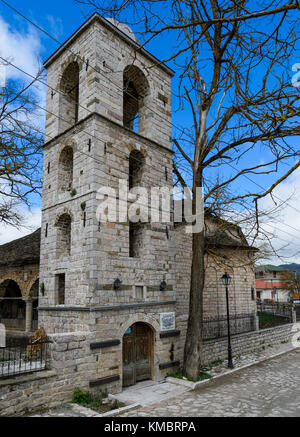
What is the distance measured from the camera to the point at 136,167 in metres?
11.6

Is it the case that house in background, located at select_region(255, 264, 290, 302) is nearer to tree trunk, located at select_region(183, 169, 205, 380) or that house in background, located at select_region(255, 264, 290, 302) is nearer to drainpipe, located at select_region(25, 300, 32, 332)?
drainpipe, located at select_region(25, 300, 32, 332)

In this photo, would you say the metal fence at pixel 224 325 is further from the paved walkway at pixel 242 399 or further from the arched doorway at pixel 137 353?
the arched doorway at pixel 137 353

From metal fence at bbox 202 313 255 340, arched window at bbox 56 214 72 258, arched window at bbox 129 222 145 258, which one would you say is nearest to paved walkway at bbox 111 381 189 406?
arched window at bbox 129 222 145 258

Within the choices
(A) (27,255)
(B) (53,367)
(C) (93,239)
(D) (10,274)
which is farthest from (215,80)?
(D) (10,274)

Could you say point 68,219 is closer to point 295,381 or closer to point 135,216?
point 135,216

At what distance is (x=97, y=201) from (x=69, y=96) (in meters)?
5.02

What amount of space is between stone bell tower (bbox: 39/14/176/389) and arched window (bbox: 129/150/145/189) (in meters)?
A: 0.04

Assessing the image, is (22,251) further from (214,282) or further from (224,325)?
(224,325)

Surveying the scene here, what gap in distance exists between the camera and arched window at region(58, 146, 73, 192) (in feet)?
35.9

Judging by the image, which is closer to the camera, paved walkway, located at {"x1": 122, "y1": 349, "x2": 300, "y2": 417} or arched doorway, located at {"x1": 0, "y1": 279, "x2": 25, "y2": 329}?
paved walkway, located at {"x1": 122, "y1": 349, "x2": 300, "y2": 417}

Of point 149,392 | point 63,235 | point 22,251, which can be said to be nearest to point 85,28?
point 63,235

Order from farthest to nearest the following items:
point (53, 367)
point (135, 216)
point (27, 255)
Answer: point (27, 255), point (135, 216), point (53, 367)
